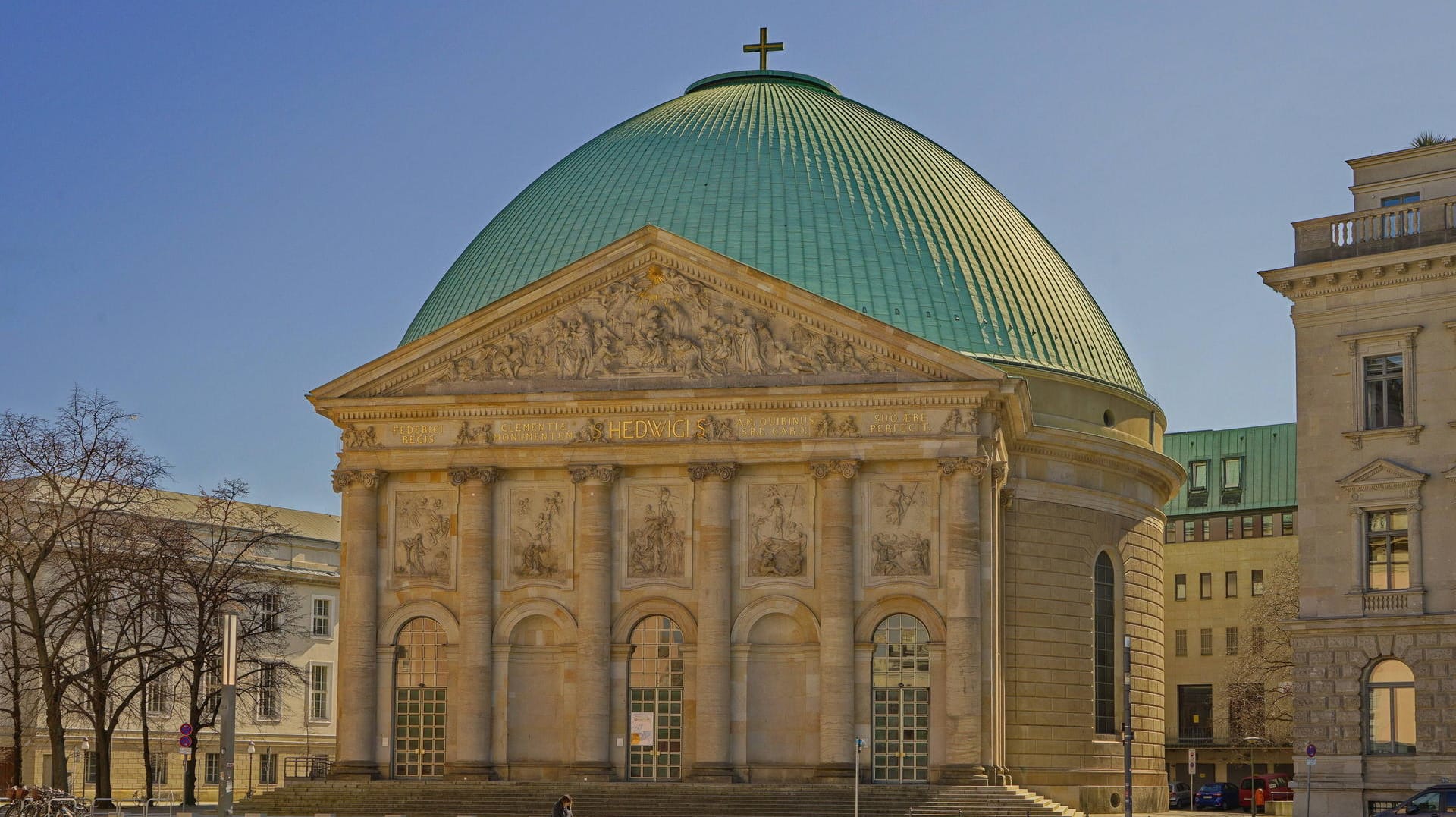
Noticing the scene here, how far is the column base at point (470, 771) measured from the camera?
56844 mm

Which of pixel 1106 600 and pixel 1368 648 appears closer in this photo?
pixel 1368 648

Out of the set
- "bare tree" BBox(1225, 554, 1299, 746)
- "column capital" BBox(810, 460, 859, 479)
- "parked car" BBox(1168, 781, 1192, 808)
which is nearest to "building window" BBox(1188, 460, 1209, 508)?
"bare tree" BBox(1225, 554, 1299, 746)

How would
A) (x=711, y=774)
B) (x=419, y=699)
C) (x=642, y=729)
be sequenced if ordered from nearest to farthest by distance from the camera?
(x=711, y=774)
(x=642, y=729)
(x=419, y=699)

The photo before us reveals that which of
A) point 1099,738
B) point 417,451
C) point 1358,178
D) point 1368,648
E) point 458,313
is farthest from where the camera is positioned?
point 458,313

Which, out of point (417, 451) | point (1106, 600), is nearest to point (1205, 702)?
point (1106, 600)

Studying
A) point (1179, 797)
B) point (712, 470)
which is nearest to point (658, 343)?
point (712, 470)

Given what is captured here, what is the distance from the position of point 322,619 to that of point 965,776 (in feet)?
172

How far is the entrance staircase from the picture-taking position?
52531mm

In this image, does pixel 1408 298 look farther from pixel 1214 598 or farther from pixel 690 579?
pixel 1214 598

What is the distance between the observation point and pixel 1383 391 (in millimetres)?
51688

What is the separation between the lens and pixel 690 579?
5684 cm

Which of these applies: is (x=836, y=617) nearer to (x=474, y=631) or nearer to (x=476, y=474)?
(x=474, y=631)

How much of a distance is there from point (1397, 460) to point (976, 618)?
11858mm

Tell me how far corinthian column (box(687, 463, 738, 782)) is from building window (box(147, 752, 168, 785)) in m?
40.8
